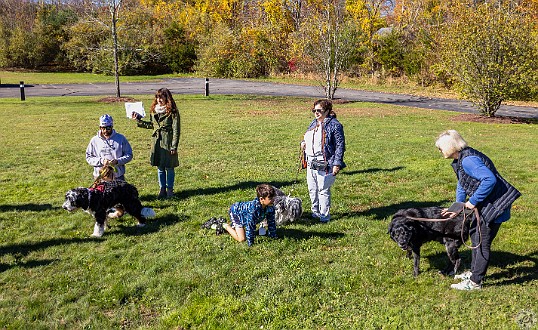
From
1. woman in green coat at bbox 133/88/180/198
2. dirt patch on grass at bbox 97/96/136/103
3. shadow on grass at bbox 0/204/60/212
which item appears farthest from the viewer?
dirt patch on grass at bbox 97/96/136/103

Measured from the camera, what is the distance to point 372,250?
244 inches

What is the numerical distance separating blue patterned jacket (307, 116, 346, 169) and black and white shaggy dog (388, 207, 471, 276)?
161 cm

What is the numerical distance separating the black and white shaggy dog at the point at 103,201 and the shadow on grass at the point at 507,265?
169 inches

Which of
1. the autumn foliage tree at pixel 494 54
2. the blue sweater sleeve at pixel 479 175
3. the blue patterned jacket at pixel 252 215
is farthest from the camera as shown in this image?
the autumn foliage tree at pixel 494 54

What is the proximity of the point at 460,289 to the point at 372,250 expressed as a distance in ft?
4.40

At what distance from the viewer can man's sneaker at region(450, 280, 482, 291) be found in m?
5.08

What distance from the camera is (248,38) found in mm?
42094

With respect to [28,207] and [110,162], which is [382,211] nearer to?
[110,162]

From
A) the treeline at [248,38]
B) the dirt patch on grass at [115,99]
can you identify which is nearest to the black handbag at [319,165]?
the dirt patch on grass at [115,99]

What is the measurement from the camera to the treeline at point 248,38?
32406 mm

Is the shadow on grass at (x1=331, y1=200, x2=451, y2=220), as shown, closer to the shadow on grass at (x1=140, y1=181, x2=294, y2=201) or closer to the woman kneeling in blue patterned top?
the woman kneeling in blue patterned top

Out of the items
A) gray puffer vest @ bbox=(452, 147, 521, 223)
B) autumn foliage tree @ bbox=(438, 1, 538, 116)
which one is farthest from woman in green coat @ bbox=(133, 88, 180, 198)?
autumn foliage tree @ bbox=(438, 1, 538, 116)

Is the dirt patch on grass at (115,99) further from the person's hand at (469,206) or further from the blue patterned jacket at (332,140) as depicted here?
the person's hand at (469,206)

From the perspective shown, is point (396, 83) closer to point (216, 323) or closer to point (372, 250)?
point (372, 250)
